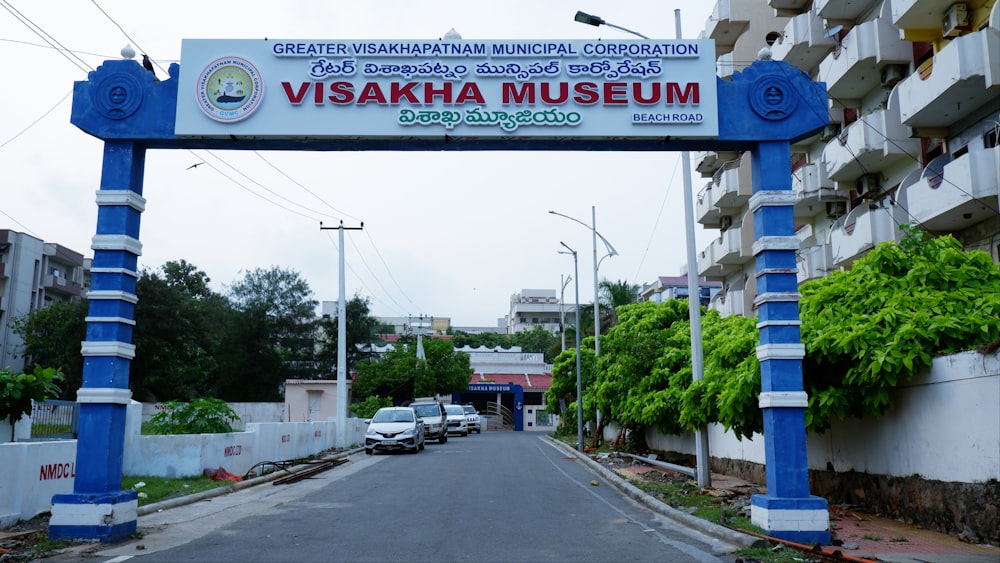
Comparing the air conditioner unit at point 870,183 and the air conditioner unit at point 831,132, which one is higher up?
the air conditioner unit at point 831,132

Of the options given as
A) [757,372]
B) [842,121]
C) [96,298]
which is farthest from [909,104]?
[96,298]

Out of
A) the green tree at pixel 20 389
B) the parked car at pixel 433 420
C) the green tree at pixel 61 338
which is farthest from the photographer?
the green tree at pixel 61 338

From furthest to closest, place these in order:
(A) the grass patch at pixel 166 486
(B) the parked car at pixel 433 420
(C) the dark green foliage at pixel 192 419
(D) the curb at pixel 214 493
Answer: (B) the parked car at pixel 433 420, (C) the dark green foliage at pixel 192 419, (A) the grass patch at pixel 166 486, (D) the curb at pixel 214 493

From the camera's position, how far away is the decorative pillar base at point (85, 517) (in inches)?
380

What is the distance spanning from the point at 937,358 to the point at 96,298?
11.3 m

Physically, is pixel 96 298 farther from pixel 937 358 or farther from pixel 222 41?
pixel 937 358

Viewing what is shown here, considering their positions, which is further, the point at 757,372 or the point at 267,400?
the point at 267,400

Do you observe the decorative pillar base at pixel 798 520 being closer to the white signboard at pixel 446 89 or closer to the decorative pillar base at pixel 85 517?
the white signboard at pixel 446 89

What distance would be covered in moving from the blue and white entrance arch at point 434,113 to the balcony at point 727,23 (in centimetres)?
2324

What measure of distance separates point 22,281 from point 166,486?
157ft

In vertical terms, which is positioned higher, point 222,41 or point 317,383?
point 222,41

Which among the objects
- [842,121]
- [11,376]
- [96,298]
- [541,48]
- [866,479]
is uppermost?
[842,121]

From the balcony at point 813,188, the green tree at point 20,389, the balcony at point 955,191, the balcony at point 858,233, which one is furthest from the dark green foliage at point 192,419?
the balcony at point 813,188

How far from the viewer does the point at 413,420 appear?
3131cm
